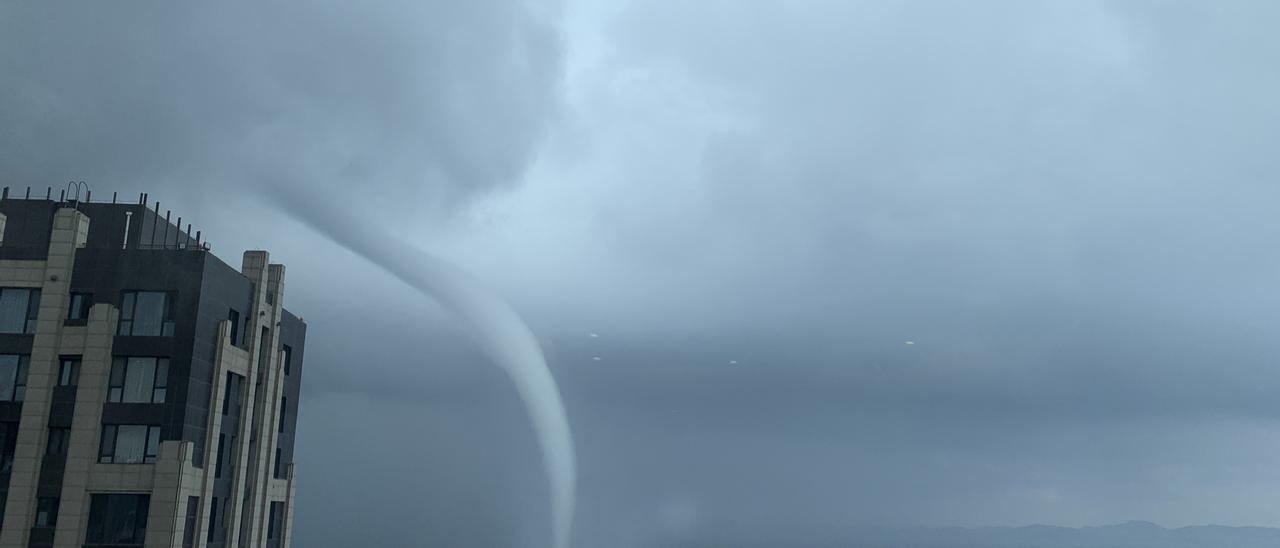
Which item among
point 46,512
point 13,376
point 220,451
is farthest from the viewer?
point 220,451

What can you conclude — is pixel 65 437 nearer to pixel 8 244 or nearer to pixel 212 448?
pixel 212 448

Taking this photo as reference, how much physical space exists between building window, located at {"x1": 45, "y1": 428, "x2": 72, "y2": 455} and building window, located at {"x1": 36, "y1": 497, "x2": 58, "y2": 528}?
2.65 m

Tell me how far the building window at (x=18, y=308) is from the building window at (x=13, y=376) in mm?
1667

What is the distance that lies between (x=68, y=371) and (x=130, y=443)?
580 cm

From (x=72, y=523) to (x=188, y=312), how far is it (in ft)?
43.4

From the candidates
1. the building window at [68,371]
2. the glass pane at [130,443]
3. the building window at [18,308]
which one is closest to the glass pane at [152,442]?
the glass pane at [130,443]

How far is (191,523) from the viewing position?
5822 cm

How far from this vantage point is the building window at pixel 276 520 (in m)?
74.6

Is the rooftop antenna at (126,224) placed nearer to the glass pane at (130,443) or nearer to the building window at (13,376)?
the building window at (13,376)

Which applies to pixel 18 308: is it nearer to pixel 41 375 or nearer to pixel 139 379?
pixel 41 375

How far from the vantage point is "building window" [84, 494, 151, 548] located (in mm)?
55031

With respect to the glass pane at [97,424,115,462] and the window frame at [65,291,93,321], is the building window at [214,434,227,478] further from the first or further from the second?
the window frame at [65,291,93,321]

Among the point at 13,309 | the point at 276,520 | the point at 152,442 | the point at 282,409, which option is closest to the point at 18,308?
the point at 13,309

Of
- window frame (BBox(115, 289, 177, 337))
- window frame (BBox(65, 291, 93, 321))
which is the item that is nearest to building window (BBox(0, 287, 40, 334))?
window frame (BBox(65, 291, 93, 321))
